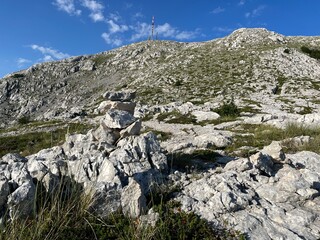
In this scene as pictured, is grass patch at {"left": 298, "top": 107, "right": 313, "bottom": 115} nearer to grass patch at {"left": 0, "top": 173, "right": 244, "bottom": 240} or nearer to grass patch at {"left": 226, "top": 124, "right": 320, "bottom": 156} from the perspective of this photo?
grass patch at {"left": 226, "top": 124, "right": 320, "bottom": 156}

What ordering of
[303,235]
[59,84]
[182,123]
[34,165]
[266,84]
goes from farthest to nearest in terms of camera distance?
1. [59,84]
2. [266,84]
3. [182,123]
4. [34,165]
5. [303,235]

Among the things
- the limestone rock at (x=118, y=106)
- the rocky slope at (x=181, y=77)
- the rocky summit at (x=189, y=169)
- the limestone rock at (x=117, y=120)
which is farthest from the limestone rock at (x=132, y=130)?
the rocky slope at (x=181, y=77)

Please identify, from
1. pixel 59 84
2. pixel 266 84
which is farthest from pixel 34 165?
pixel 59 84

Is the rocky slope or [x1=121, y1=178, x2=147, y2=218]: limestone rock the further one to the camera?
the rocky slope

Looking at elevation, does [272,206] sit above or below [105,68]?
below

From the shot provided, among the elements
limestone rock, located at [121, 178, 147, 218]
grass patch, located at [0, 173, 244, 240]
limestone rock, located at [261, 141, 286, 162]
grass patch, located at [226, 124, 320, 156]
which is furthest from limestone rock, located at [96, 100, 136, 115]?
grass patch, located at [0, 173, 244, 240]

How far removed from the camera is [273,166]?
37.2 ft

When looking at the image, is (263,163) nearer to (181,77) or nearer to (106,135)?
(106,135)

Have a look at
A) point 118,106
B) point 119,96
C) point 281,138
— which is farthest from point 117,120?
point 281,138

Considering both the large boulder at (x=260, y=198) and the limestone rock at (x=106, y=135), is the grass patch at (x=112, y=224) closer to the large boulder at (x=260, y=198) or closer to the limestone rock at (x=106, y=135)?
the large boulder at (x=260, y=198)

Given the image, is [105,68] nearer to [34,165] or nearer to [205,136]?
[205,136]

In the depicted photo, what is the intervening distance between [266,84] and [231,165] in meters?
57.2

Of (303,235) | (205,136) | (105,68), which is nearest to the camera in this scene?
(303,235)

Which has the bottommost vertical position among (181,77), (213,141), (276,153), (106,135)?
(213,141)
